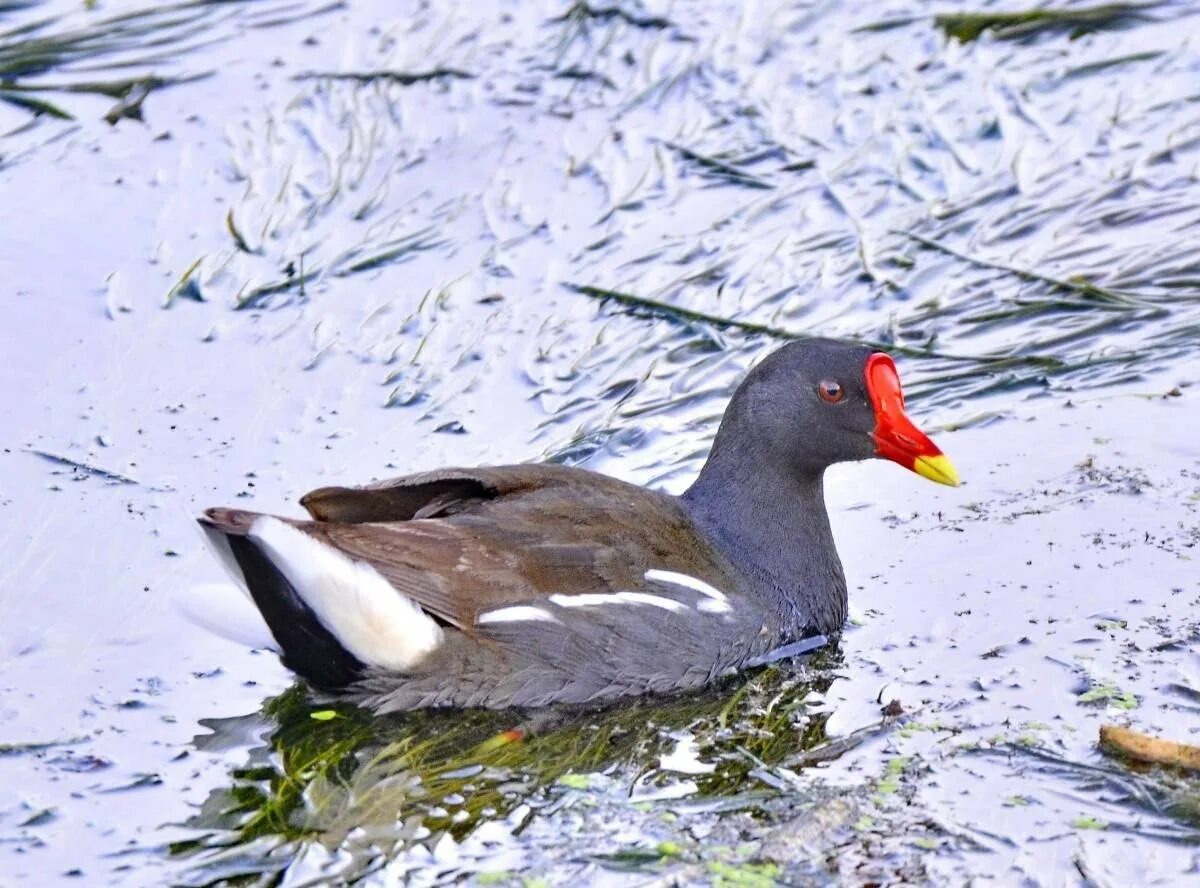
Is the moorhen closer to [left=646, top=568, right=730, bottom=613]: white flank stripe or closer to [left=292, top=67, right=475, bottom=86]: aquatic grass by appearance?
[left=646, top=568, right=730, bottom=613]: white flank stripe

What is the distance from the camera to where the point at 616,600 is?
17.2 ft

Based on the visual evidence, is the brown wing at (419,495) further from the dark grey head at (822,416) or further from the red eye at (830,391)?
the red eye at (830,391)

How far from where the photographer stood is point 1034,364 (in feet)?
23.1

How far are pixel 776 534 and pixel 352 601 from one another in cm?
133

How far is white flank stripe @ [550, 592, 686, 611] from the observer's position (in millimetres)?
5207

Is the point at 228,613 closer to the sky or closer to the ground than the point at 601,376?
closer to the sky

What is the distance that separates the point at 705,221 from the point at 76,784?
4.12m

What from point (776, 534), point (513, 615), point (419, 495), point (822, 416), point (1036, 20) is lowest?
point (776, 534)

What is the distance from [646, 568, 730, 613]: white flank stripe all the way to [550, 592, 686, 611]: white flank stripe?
0.06m

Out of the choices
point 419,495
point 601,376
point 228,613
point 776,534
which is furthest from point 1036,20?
point 228,613

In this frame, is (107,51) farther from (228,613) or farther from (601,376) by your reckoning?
(228,613)

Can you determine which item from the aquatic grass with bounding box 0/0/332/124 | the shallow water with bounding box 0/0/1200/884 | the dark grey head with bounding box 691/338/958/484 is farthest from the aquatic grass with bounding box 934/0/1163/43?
the dark grey head with bounding box 691/338/958/484

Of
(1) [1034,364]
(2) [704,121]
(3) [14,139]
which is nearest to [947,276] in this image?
(1) [1034,364]

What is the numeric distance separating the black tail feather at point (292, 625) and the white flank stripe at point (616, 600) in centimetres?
57
